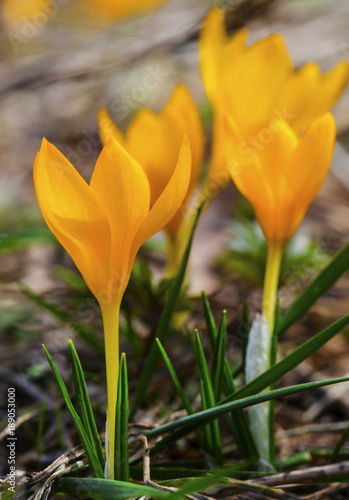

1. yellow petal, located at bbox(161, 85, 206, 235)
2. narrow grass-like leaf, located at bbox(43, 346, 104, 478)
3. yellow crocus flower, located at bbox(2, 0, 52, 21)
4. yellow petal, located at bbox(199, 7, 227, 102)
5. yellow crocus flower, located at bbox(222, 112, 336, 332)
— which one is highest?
yellow crocus flower, located at bbox(2, 0, 52, 21)

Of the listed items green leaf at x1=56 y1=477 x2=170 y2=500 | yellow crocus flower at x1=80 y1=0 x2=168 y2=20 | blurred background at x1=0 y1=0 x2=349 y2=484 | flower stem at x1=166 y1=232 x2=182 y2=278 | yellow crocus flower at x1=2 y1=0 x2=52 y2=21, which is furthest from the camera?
yellow crocus flower at x1=80 y1=0 x2=168 y2=20

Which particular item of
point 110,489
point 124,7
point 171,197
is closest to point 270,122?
point 171,197

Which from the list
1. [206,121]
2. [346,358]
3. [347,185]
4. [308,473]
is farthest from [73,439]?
[206,121]

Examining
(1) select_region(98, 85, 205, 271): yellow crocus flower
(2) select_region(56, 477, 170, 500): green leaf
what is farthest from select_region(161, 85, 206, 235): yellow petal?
(2) select_region(56, 477, 170, 500): green leaf

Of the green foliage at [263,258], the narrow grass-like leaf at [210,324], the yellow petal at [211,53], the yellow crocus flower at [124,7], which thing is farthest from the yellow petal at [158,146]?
the yellow crocus flower at [124,7]

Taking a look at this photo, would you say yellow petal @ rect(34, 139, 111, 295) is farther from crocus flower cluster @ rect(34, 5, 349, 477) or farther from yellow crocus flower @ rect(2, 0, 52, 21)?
yellow crocus flower @ rect(2, 0, 52, 21)

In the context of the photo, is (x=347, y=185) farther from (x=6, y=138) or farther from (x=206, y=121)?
(x=6, y=138)

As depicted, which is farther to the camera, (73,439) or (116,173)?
(73,439)

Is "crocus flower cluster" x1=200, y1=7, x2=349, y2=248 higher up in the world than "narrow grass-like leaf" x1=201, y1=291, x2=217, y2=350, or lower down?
higher up
